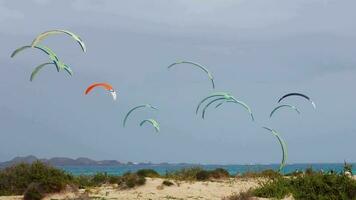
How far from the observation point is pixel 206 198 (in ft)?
94.0

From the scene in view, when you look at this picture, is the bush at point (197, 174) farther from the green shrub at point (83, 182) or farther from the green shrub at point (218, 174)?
the green shrub at point (83, 182)

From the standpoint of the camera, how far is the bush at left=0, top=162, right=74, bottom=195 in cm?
2990

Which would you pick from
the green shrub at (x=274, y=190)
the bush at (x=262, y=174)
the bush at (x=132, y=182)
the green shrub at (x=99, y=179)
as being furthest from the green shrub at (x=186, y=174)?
the green shrub at (x=274, y=190)

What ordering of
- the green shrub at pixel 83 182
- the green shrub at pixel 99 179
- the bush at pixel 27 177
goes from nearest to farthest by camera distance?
the bush at pixel 27 177 < the green shrub at pixel 83 182 < the green shrub at pixel 99 179

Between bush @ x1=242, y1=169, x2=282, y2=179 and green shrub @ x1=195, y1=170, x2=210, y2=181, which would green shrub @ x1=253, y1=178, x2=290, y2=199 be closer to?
green shrub @ x1=195, y1=170, x2=210, y2=181

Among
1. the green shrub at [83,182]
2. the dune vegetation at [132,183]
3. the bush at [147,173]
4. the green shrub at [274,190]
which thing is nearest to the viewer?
the dune vegetation at [132,183]

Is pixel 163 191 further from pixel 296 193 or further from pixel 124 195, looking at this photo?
pixel 296 193

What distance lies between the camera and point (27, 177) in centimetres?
3170

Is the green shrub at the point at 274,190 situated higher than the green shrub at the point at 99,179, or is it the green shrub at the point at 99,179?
the green shrub at the point at 99,179

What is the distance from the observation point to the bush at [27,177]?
29.9m

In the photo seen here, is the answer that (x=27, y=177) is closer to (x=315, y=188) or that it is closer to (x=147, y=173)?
(x=147, y=173)

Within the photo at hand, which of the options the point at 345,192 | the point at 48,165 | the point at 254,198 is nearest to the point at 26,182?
the point at 48,165

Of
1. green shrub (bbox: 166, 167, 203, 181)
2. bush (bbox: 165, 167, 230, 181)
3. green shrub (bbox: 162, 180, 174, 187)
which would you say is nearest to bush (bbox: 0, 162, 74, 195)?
green shrub (bbox: 162, 180, 174, 187)

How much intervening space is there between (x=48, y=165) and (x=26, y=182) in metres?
1.88
